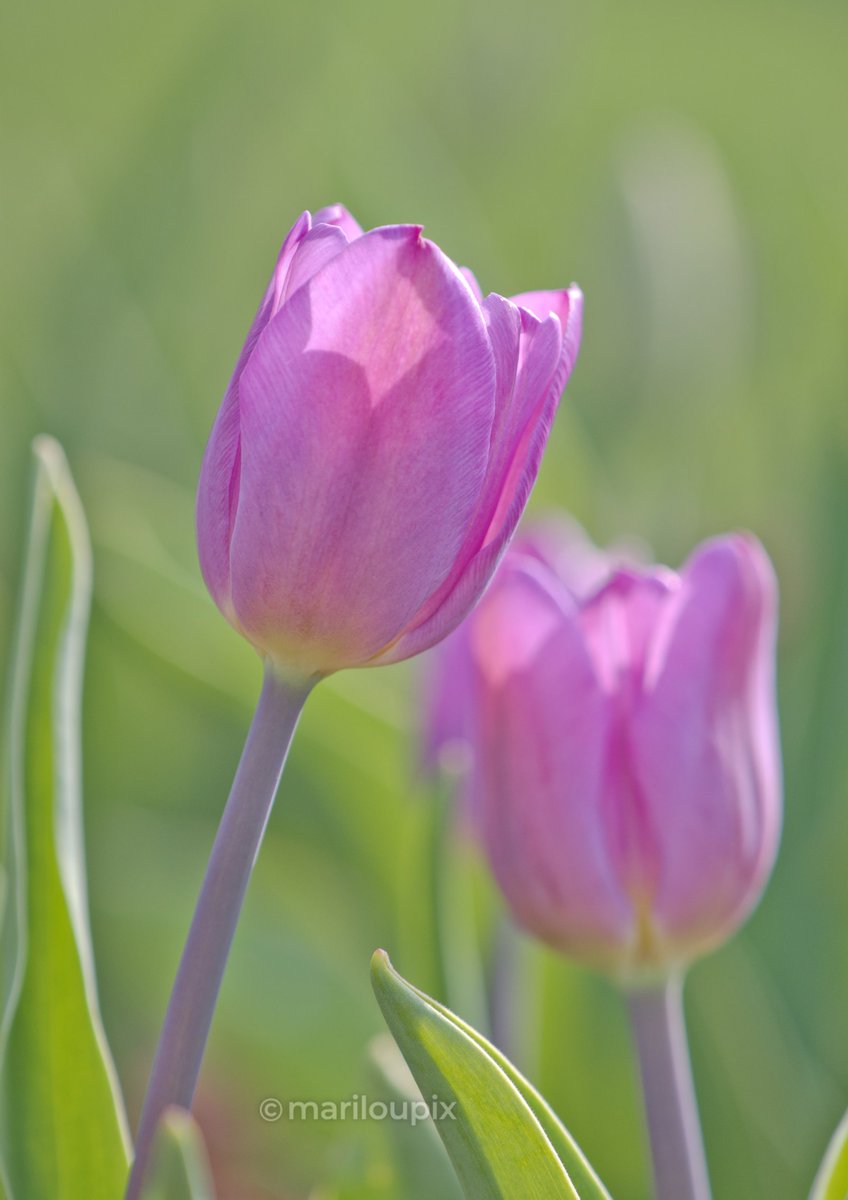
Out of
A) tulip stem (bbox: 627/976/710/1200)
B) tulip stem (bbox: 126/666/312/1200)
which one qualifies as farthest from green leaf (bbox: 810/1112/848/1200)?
tulip stem (bbox: 126/666/312/1200)

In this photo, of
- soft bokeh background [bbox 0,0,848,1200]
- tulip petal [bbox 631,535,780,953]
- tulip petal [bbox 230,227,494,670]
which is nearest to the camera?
tulip petal [bbox 230,227,494,670]

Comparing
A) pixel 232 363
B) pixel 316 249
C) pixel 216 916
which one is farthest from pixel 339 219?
pixel 232 363

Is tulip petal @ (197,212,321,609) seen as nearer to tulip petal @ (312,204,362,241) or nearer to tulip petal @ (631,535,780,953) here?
tulip petal @ (312,204,362,241)

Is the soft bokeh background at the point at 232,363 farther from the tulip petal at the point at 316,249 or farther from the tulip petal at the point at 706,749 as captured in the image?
the tulip petal at the point at 316,249

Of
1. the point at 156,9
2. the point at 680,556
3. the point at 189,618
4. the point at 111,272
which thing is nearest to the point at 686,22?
the point at 156,9

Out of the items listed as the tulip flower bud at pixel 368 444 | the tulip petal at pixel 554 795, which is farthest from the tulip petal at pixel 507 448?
the tulip petal at pixel 554 795

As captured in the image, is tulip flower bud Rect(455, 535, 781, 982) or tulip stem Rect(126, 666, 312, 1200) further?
tulip flower bud Rect(455, 535, 781, 982)

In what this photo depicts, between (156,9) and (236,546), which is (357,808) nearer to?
(236,546)
